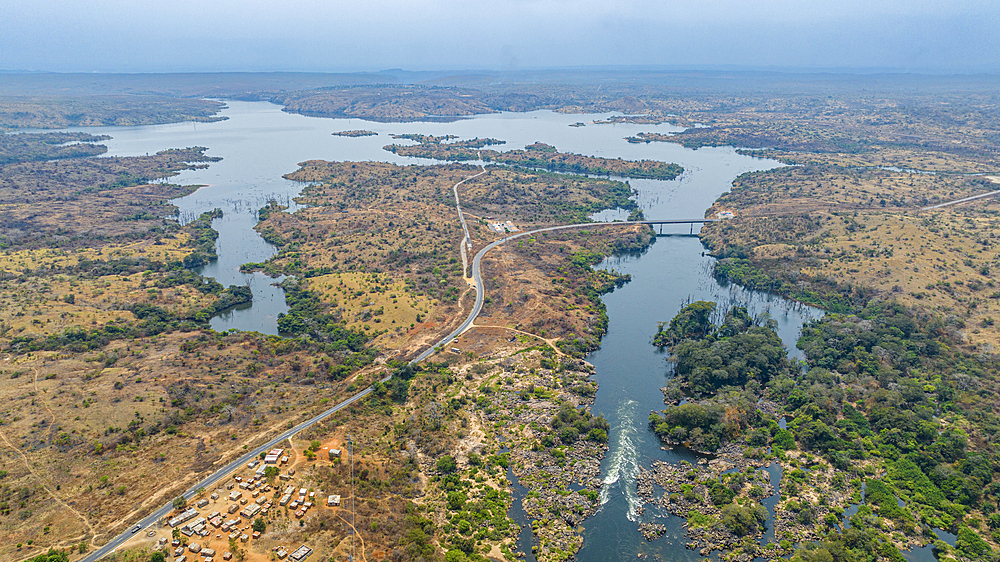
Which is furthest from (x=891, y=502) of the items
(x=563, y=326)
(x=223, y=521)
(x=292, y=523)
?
(x=223, y=521)

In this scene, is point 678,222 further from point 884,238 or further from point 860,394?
point 860,394

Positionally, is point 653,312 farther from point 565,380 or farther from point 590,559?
point 590,559

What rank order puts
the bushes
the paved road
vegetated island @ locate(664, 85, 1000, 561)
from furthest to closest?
the bushes, vegetated island @ locate(664, 85, 1000, 561), the paved road

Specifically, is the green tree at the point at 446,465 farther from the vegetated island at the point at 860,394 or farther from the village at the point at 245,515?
the vegetated island at the point at 860,394

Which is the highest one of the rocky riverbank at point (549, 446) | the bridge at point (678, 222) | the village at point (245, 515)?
the bridge at point (678, 222)

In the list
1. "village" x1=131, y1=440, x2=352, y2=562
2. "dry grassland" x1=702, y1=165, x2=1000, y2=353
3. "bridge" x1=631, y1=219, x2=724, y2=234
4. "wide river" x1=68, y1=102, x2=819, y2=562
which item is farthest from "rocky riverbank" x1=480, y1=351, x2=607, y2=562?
"bridge" x1=631, y1=219, x2=724, y2=234

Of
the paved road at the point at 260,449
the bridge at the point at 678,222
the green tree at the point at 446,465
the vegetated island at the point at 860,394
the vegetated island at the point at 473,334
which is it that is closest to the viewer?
the paved road at the point at 260,449

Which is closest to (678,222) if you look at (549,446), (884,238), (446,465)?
(884,238)

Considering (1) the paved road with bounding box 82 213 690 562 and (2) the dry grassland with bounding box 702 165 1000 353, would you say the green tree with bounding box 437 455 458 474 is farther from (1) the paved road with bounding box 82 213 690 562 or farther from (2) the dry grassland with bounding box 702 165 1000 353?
(2) the dry grassland with bounding box 702 165 1000 353

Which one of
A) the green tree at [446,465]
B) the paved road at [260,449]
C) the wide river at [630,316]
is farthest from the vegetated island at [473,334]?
the wide river at [630,316]
